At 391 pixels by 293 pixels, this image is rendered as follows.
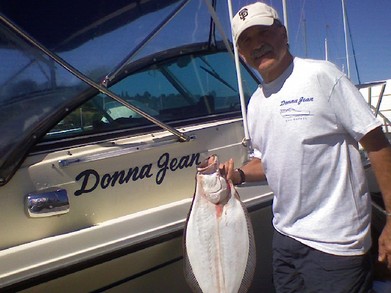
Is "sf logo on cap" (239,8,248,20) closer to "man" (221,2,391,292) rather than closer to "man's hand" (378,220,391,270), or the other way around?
"man" (221,2,391,292)

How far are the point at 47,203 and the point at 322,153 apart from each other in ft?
4.19

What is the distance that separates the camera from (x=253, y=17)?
6.68 ft

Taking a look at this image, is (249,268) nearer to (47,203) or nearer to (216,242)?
(216,242)

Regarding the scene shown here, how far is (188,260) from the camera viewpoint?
2.23 m

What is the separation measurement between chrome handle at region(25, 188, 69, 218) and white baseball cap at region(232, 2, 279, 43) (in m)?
1.14

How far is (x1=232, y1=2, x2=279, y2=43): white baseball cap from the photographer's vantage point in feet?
6.64

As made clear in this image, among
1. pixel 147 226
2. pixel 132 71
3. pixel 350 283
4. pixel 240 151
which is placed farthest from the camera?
pixel 240 151

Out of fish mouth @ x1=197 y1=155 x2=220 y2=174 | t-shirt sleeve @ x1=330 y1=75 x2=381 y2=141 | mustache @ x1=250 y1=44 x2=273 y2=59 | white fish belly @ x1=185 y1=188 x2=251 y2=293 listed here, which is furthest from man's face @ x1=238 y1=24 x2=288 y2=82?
white fish belly @ x1=185 y1=188 x2=251 y2=293

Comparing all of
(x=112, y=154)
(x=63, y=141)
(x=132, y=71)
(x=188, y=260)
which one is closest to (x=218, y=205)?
(x=188, y=260)

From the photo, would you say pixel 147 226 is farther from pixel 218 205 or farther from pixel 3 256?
pixel 3 256

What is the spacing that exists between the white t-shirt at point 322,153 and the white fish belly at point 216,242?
0.31m

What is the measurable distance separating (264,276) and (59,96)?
1726mm

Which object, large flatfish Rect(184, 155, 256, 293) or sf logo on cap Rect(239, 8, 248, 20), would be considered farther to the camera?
large flatfish Rect(184, 155, 256, 293)

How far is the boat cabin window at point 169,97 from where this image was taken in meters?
2.57
